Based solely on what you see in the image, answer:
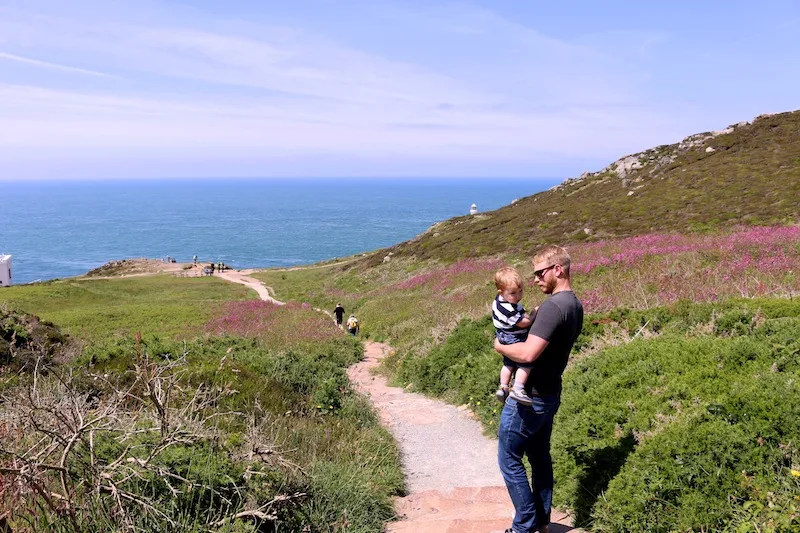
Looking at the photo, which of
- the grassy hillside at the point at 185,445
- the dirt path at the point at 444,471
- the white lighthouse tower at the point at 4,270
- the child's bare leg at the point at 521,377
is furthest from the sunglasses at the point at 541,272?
the white lighthouse tower at the point at 4,270

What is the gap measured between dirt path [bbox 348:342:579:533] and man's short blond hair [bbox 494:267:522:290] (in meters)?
2.42

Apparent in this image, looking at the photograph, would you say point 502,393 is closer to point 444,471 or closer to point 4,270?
point 444,471

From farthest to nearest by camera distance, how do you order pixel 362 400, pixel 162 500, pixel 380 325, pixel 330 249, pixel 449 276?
pixel 330 249 < pixel 449 276 < pixel 380 325 < pixel 362 400 < pixel 162 500

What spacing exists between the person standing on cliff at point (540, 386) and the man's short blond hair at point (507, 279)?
22 cm

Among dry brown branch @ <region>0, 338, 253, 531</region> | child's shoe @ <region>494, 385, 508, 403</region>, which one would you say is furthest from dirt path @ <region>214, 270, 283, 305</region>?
child's shoe @ <region>494, 385, 508, 403</region>

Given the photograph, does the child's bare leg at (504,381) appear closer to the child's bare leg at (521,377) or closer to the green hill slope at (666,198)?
the child's bare leg at (521,377)

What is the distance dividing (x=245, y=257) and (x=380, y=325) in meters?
101

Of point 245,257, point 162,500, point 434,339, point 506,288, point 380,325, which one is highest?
point 506,288

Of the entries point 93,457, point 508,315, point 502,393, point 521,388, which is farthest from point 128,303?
point 521,388

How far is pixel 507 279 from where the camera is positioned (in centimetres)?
540

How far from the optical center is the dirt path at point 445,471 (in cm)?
590

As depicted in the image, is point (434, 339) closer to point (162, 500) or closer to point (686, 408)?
point (686, 408)

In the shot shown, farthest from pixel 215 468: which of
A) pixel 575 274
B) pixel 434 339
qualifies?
pixel 575 274

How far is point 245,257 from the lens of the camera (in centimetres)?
12062
